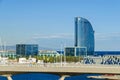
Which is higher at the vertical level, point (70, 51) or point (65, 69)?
point (70, 51)

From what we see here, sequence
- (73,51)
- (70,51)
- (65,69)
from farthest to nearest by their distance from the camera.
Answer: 1. (70,51)
2. (73,51)
3. (65,69)

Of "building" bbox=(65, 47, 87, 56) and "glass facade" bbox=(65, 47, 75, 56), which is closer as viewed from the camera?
"glass facade" bbox=(65, 47, 75, 56)

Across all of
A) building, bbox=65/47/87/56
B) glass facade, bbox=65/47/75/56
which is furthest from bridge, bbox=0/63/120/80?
building, bbox=65/47/87/56

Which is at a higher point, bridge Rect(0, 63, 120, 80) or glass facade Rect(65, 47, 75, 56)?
glass facade Rect(65, 47, 75, 56)

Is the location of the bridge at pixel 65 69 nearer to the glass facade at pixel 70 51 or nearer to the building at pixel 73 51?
the glass facade at pixel 70 51

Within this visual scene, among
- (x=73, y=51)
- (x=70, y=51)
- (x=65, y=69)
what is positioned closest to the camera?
(x=65, y=69)

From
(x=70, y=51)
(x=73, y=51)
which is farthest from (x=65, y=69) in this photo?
(x=70, y=51)

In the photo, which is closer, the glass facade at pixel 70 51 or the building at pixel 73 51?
the glass facade at pixel 70 51

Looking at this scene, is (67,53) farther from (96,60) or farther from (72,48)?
(96,60)

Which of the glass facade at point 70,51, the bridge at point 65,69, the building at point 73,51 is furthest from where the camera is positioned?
the building at point 73,51

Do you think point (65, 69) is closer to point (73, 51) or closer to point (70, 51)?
point (73, 51)

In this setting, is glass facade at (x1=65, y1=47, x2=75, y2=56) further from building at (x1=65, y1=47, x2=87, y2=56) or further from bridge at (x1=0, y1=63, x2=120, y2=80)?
bridge at (x1=0, y1=63, x2=120, y2=80)

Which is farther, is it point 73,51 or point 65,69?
point 73,51

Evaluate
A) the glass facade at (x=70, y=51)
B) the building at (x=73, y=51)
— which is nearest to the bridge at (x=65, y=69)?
the glass facade at (x=70, y=51)
